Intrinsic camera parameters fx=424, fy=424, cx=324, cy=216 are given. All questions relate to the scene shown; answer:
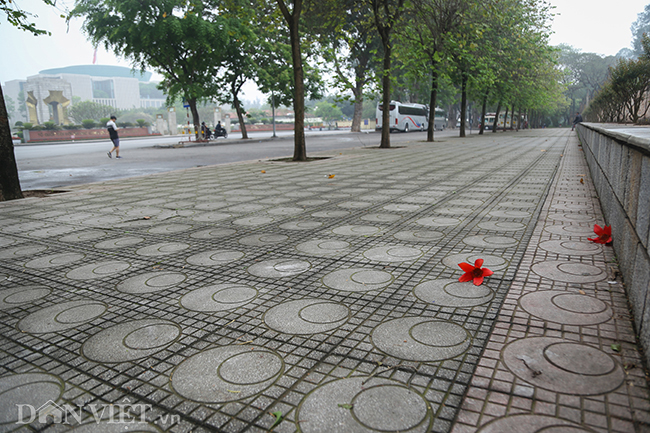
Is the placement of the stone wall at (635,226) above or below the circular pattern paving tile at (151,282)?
above

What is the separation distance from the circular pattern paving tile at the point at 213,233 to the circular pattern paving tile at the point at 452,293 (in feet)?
7.42

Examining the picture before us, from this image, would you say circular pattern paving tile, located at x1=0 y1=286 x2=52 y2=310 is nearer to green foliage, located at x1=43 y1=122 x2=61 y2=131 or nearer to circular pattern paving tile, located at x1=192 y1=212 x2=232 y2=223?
circular pattern paving tile, located at x1=192 y1=212 x2=232 y2=223

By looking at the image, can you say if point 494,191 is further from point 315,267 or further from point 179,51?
point 179,51

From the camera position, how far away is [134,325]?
7.80 feet

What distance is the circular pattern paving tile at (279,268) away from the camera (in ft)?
10.3

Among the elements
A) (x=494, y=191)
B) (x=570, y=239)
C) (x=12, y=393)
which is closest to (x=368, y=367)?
(x=12, y=393)

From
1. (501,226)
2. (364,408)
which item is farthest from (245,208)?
(364,408)

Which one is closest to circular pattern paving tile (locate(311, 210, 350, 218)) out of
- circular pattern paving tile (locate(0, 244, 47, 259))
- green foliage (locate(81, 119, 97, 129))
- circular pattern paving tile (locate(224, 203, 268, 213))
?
circular pattern paving tile (locate(224, 203, 268, 213))

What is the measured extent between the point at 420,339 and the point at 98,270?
101 inches

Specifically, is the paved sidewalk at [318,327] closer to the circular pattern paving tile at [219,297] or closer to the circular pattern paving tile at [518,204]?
the circular pattern paving tile at [219,297]

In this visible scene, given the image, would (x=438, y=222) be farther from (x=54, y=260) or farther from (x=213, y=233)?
(x=54, y=260)

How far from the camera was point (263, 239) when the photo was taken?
4113 millimetres

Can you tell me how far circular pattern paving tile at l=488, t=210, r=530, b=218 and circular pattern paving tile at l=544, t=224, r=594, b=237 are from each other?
1.91 ft

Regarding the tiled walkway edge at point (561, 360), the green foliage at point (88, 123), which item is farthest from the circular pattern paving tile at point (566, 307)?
the green foliage at point (88, 123)
